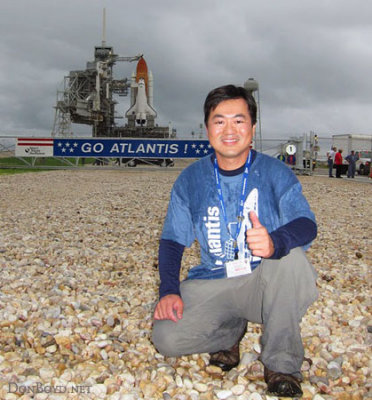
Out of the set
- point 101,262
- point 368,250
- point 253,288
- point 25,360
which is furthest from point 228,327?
point 368,250

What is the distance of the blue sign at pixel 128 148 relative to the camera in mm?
25234

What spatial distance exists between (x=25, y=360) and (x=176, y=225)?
1510 millimetres

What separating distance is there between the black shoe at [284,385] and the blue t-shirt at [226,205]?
2.47 ft

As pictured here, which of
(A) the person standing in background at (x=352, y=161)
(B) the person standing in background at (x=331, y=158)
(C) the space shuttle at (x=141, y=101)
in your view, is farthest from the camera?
(C) the space shuttle at (x=141, y=101)

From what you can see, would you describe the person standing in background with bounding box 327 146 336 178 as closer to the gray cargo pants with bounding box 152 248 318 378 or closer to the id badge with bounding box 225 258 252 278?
the gray cargo pants with bounding box 152 248 318 378

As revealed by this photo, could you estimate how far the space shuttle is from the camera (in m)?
53.7

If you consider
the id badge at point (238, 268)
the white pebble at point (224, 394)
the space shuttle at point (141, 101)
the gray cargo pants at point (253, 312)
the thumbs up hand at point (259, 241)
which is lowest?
the white pebble at point (224, 394)

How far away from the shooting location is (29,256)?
6.45 meters

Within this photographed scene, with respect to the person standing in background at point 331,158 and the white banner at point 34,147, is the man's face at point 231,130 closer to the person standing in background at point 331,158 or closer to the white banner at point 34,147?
the white banner at point 34,147

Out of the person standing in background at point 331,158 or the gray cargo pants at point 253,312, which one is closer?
the gray cargo pants at point 253,312

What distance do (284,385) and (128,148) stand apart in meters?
23.7

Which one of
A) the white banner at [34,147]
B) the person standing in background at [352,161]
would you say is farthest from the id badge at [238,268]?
the white banner at [34,147]

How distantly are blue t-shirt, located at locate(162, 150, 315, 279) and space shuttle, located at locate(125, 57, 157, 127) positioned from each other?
5147cm

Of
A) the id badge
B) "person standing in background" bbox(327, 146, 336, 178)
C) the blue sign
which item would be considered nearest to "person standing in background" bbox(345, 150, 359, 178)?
"person standing in background" bbox(327, 146, 336, 178)
